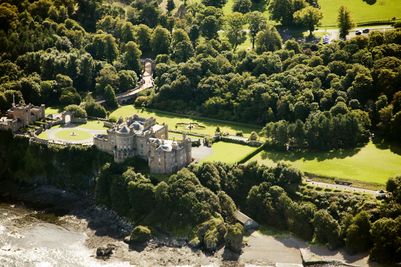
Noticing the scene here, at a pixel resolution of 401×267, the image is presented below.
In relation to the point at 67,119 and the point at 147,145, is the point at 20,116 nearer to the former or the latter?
the point at 67,119

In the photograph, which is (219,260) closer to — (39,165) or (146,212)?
(146,212)

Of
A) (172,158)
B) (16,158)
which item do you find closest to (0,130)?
(16,158)

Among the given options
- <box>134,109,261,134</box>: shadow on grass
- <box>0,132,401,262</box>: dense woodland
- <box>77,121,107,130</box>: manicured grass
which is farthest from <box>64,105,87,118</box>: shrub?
<box>0,132,401,262</box>: dense woodland

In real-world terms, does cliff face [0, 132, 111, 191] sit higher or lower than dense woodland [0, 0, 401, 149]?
lower

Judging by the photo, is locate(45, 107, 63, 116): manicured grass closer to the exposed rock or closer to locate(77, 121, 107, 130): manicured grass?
locate(77, 121, 107, 130): manicured grass

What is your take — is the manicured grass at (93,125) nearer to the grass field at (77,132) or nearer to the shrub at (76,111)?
the grass field at (77,132)

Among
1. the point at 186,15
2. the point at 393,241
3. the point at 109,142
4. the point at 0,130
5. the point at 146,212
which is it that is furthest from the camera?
the point at 186,15
